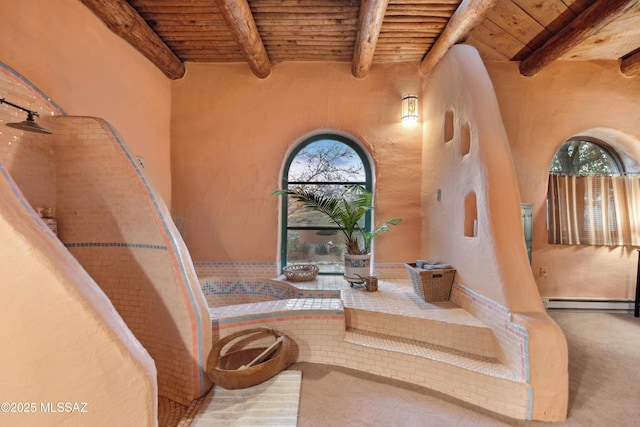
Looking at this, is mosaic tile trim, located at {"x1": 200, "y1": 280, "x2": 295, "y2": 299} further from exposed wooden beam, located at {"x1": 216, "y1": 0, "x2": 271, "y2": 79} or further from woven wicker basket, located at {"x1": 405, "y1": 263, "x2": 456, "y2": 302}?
A: exposed wooden beam, located at {"x1": 216, "y1": 0, "x2": 271, "y2": 79}

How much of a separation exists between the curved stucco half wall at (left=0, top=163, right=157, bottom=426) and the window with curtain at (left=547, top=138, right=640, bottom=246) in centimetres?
449

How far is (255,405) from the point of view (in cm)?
184

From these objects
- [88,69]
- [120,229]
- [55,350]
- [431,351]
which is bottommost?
[431,351]

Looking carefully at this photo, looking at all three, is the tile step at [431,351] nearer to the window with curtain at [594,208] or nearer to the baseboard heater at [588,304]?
the baseboard heater at [588,304]

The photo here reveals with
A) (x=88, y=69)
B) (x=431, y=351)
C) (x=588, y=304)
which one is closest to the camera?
(x=431, y=351)

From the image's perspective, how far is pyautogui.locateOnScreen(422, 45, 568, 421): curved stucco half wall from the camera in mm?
1768

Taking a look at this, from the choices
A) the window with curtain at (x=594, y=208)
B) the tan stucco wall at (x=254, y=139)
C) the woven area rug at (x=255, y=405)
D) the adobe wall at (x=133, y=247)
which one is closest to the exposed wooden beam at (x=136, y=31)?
the tan stucco wall at (x=254, y=139)

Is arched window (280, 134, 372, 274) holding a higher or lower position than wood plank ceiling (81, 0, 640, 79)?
lower

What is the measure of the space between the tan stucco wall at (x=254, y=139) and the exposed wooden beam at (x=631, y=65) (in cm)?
278

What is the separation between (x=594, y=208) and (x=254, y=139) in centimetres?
468

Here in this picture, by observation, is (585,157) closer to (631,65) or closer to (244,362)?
(631,65)

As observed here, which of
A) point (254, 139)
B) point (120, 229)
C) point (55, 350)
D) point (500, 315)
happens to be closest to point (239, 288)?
point (120, 229)

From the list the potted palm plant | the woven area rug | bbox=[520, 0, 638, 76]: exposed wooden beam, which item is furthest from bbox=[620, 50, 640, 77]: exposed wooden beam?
the woven area rug

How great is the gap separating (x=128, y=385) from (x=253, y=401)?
122 cm
